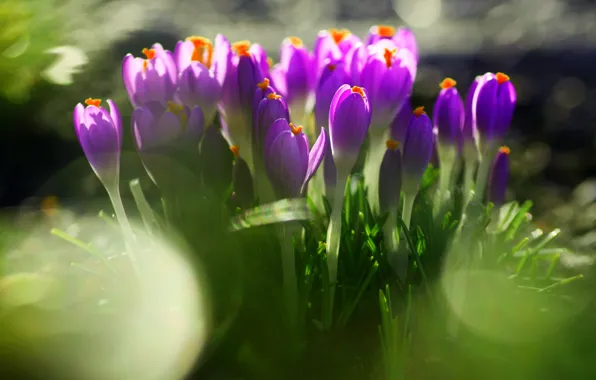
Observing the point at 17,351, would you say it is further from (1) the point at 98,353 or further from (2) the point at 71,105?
(2) the point at 71,105

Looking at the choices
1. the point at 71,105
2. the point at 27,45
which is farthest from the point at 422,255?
the point at 71,105

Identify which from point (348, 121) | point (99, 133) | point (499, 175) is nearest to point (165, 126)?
point (99, 133)

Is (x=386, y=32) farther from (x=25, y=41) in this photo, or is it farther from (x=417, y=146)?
(x=25, y=41)

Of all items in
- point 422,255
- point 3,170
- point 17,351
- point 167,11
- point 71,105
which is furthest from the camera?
point 167,11

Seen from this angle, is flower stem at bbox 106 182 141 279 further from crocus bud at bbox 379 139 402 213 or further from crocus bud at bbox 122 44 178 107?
crocus bud at bbox 379 139 402 213

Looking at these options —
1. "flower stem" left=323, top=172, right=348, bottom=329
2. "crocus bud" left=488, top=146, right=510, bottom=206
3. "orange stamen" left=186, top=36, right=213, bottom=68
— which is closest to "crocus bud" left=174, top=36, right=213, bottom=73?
"orange stamen" left=186, top=36, right=213, bottom=68

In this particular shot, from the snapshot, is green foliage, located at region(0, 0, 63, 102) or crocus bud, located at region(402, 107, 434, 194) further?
green foliage, located at region(0, 0, 63, 102)
